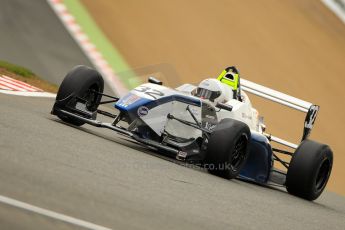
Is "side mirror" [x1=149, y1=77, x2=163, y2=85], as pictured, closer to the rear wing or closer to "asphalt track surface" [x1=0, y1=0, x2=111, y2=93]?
the rear wing

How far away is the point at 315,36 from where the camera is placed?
2498 cm

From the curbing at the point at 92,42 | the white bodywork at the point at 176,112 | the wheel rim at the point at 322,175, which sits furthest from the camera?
the curbing at the point at 92,42

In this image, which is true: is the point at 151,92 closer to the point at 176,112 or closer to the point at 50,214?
the point at 176,112

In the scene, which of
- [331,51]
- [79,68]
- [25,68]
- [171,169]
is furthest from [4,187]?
[331,51]


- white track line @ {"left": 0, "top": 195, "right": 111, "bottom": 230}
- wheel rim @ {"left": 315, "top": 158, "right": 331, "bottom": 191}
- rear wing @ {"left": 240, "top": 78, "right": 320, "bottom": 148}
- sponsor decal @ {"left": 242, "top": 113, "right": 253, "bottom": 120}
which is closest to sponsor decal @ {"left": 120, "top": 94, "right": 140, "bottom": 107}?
sponsor decal @ {"left": 242, "top": 113, "right": 253, "bottom": 120}

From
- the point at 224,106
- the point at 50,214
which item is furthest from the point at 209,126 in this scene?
the point at 50,214

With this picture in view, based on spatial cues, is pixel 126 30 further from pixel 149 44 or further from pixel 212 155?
pixel 212 155

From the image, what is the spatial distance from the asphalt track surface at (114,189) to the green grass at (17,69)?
3.78m

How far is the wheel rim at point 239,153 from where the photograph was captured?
35.3 ft

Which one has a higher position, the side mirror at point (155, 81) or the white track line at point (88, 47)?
the white track line at point (88, 47)

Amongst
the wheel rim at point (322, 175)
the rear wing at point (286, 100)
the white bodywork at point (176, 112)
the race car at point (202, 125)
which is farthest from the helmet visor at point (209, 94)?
the wheel rim at point (322, 175)

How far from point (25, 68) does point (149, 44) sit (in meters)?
4.81

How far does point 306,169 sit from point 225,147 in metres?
1.61

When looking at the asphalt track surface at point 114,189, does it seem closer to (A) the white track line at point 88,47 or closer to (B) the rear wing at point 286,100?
(B) the rear wing at point 286,100
